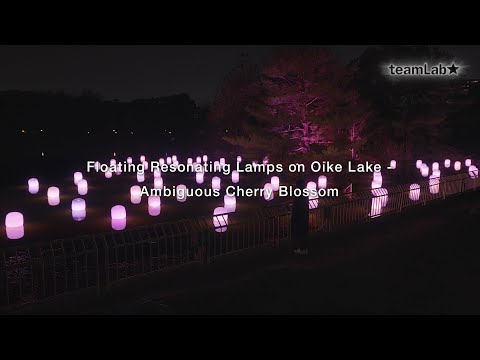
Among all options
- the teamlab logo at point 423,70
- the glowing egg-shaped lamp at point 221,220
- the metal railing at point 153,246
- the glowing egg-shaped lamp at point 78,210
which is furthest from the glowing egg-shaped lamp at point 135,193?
the teamlab logo at point 423,70

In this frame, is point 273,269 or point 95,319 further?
point 273,269

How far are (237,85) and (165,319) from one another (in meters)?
23.9

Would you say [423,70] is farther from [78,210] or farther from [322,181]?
[78,210]

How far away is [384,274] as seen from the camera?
8.59 meters

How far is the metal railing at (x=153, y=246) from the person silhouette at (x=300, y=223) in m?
0.78

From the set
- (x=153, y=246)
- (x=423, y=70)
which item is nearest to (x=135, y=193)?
(x=153, y=246)

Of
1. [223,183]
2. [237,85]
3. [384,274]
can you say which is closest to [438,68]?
[237,85]

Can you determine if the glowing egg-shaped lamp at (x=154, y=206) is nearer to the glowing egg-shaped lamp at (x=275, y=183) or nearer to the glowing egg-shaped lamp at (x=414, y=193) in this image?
the glowing egg-shaped lamp at (x=275, y=183)

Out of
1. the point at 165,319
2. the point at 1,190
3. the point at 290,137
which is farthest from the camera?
the point at 1,190

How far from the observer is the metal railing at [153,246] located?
323 inches

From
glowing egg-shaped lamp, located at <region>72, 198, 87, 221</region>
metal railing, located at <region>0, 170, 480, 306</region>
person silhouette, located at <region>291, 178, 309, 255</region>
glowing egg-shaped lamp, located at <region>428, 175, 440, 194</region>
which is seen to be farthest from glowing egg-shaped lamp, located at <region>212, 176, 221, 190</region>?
person silhouette, located at <region>291, 178, 309, 255</region>

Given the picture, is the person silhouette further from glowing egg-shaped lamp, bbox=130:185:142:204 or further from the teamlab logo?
the teamlab logo

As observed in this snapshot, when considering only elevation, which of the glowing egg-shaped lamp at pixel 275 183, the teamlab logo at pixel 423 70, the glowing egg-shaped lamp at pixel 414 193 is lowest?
the glowing egg-shaped lamp at pixel 414 193

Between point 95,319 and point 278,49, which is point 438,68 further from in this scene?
point 95,319
